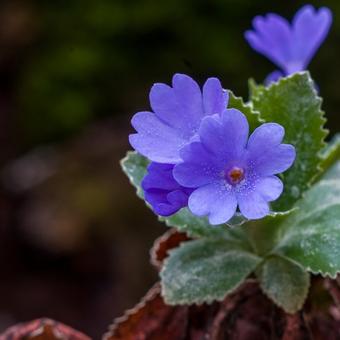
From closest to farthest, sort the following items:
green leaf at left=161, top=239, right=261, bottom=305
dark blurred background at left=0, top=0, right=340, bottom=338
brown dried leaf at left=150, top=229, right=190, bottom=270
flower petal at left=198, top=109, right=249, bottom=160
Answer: flower petal at left=198, top=109, right=249, bottom=160 < green leaf at left=161, top=239, right=261, bottom=305 < brown dried leaf at left=150, top=229, right=190, bottom=270 < dark blurred background at left=0, top=0, right=340, bottom=338

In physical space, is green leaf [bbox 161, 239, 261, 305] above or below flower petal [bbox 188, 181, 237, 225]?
below

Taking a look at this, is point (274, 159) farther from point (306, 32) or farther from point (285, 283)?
point (306, 32)

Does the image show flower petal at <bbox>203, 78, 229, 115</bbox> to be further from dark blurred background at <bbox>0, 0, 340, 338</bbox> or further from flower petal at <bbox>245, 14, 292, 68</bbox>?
dark blurred background at <bbox>0, 0, 340, 338</bbox>

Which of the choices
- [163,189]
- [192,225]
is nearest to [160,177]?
[163,189]

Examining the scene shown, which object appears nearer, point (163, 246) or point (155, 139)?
point (155, 139)

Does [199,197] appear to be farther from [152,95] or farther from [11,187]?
[11,187]

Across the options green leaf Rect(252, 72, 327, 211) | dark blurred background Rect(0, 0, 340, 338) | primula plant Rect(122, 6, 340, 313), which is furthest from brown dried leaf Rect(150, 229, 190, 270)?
dark blurred background Rect(0, 0, 340, 338)

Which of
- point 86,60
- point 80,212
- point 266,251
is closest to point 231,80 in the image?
point 86,60
